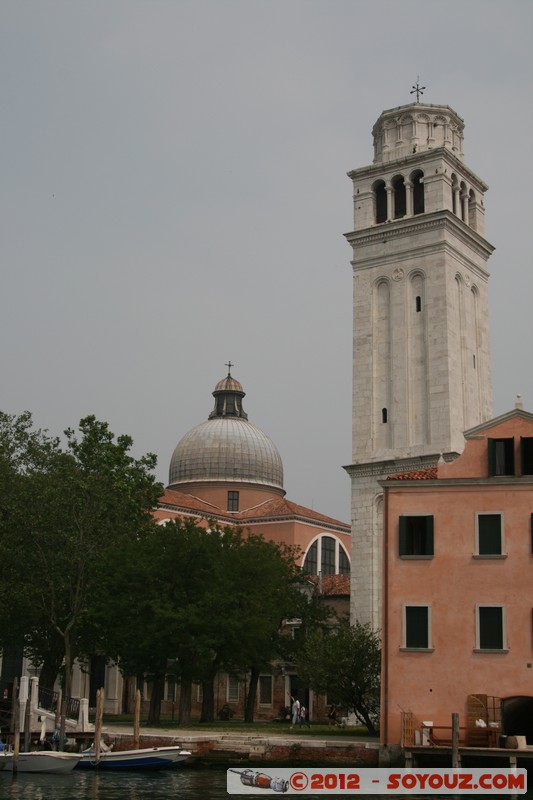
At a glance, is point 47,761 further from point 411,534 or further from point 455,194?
point 455,194

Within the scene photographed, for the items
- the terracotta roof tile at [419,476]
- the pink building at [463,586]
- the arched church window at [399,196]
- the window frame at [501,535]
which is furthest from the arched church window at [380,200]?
the window frame at [501,535]

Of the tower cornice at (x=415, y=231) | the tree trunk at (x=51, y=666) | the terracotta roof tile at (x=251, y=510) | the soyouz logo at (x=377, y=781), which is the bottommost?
the soyouz logo at (x=377, y=781)

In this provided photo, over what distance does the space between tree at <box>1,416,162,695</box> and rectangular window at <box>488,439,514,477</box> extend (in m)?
17.0

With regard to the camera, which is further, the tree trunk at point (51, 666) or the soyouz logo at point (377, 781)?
the tree trunk at point (51, 666)

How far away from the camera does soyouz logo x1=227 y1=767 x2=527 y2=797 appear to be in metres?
20.0

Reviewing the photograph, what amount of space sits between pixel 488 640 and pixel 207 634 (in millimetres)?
12764

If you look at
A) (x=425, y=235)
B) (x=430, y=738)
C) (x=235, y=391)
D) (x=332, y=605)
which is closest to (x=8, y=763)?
(x=430, y=738)

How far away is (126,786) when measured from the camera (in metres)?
26.8

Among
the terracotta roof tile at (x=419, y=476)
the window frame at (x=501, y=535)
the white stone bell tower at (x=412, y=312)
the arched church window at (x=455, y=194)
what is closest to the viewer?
the window frame at (x=501, y=535)

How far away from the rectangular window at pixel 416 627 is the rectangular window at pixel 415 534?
5.07 feet

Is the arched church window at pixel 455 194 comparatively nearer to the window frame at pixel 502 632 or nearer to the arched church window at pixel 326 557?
the arched church window at pixel 326 557

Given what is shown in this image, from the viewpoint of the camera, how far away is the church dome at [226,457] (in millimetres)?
70062

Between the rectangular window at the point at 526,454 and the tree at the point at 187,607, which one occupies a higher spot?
the rectangular window at the point at 526,454

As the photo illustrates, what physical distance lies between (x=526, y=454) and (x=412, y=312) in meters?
20.3
